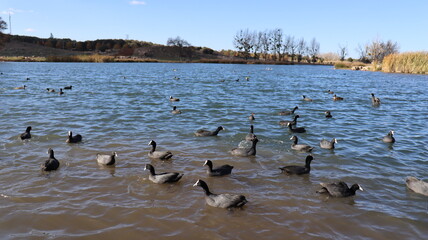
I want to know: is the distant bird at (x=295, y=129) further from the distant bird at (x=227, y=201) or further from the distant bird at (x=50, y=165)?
the distant bird at (x=50, y=165)

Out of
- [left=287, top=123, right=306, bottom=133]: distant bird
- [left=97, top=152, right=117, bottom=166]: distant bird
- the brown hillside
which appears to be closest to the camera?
[left=97, top=152, right=117, bottom=166]: distant bird

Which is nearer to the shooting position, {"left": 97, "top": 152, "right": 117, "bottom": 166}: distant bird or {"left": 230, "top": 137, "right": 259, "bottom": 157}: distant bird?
{"left": 97, "top": 152, "right": 117, "bottom": 166}: distant bird

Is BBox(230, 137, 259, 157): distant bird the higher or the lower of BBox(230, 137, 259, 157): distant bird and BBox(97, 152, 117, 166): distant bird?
the higher

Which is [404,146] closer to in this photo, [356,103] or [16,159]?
[356,103]

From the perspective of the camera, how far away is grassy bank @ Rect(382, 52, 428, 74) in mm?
51656

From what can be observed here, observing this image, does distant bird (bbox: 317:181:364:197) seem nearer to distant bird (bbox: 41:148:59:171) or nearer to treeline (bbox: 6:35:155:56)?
distant bird (bbox: 41:148:59:171)

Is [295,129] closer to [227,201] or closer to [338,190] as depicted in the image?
[338,190]

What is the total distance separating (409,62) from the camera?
52.5 meters

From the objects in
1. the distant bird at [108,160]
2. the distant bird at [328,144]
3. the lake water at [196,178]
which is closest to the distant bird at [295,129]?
the lake water at [196,178]

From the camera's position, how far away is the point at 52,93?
27.3 m

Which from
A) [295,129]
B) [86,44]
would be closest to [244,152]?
[295,129]

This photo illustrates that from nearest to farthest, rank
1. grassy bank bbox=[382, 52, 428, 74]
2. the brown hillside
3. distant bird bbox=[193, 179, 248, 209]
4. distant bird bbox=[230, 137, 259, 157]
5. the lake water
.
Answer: the lake water, distant bird bbox=[193, 179, 248, 209], distant bird bbox=[230, 137, 259, 157], grassy bank bbox=[382, 52, 428, 74], the brown hillside

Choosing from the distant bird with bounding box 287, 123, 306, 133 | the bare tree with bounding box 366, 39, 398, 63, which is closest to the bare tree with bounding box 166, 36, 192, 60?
the bare tree with bounding box 366, 39, 398, 63

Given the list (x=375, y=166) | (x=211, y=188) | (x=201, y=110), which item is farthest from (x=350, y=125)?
(x=211, y=188)
